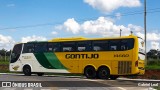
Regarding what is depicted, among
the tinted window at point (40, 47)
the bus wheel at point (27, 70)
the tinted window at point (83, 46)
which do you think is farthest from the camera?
the bus wheel at point (27, 70)

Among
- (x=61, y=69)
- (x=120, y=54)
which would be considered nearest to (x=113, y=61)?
(x=120, y=54)

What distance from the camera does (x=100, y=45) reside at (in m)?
26.5

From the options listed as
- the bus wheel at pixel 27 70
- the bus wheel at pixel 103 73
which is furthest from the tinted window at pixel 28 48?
the bus wheel at pixel 103 73

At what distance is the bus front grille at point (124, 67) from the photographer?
25.0 metres

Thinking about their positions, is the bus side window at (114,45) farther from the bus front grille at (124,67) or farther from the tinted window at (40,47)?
the tinted window at (40,47)

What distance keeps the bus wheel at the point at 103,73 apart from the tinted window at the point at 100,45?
1436 mm

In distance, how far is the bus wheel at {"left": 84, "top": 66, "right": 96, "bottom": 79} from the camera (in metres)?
26.8

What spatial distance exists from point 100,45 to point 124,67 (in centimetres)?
245

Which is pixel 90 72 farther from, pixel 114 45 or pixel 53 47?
pixel 53 47

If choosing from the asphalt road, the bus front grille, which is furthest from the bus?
the asphalt road

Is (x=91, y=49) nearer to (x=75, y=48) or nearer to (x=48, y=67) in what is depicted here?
(x=75, y=48)

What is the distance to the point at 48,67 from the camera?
2970cm

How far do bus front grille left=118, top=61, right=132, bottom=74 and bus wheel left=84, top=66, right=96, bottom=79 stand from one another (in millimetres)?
2197

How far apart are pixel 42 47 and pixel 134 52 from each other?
27.6ft
